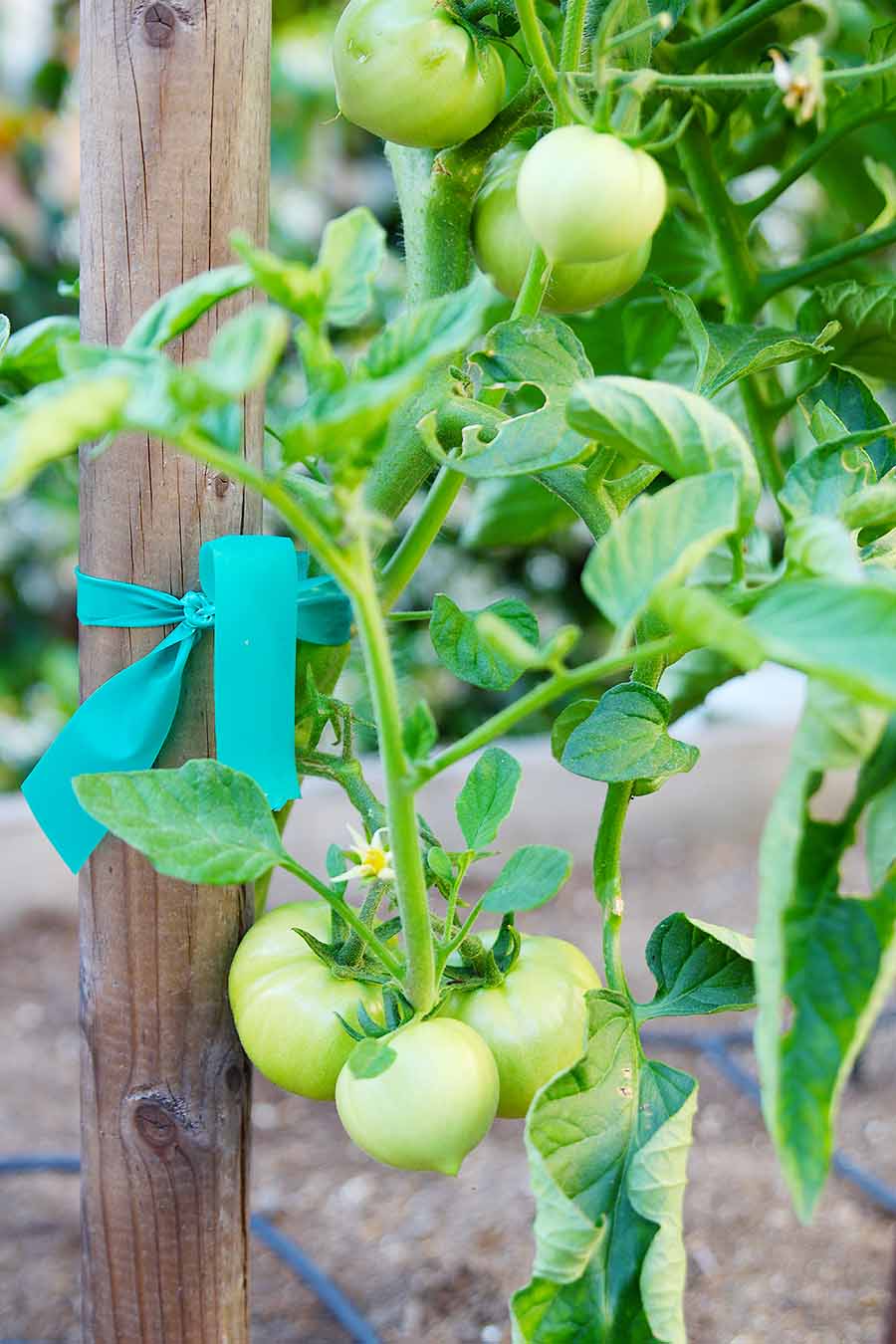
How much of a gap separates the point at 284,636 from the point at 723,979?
0.22m

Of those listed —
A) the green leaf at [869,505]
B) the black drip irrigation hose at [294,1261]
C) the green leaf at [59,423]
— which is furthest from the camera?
the black drip irrigation hose at [294,1261]

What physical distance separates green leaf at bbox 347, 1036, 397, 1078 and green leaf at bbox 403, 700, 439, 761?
0.10m

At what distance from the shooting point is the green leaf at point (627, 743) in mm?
473

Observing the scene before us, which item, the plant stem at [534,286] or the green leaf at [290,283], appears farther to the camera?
the plant stem at [534,286]

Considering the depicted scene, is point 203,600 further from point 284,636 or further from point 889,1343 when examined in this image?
point 889,1343

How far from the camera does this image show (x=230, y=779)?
45cm

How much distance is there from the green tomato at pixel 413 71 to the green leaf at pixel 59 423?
0.75ft

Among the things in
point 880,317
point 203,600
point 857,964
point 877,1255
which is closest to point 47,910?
point 877,1255

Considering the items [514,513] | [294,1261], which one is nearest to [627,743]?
[514,513]

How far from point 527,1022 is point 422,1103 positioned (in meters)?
0.07

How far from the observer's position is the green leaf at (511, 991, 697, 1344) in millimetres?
409

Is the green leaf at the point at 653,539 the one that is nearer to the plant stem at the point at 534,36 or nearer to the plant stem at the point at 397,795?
the plant stem at the point at 397,795

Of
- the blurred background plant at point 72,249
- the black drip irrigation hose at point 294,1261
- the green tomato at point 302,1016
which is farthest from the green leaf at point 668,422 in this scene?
the blurred background plant at point 72,249

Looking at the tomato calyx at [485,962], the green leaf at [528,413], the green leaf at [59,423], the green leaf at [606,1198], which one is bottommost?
the green leaf at [606,1198]
